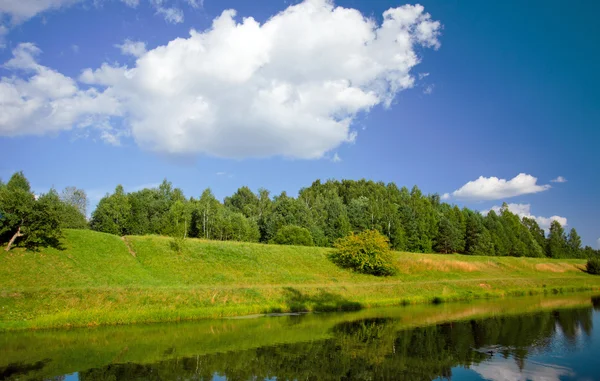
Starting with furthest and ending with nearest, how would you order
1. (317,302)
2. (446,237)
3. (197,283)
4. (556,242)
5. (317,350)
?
(556,242), (446,237), (197,283), (317,302), (317,350)

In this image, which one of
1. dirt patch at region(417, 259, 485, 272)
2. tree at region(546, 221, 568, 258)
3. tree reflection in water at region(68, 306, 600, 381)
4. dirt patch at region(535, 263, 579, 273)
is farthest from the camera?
tree at region(546, 221, 568, 258)

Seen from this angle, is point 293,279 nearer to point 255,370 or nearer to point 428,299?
point 428,299

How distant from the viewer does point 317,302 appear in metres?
41.0

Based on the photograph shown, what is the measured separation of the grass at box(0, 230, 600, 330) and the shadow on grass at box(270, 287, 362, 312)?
121mm

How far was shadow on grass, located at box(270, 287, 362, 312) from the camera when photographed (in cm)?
3938

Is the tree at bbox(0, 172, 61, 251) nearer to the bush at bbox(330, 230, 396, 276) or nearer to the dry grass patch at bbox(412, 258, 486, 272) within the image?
the bush at bbox(330, 230, 396, 276)

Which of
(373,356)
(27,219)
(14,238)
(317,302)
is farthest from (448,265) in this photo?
(14,238)

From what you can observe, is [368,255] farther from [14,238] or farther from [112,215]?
[112,215]

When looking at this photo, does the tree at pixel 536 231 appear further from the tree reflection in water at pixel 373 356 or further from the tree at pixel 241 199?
the tree reflection in water at pixel 373 356

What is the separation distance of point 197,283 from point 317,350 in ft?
82.5

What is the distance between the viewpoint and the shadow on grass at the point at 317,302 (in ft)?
129

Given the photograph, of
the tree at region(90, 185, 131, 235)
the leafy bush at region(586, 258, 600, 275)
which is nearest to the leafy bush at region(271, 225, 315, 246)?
the tree at region(90, 185, 131, 235)

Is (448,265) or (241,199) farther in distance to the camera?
(241,199)

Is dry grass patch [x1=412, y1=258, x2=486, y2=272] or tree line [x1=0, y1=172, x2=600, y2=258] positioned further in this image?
tree line [x1=0, y1=172, x2=600, y2=258]
